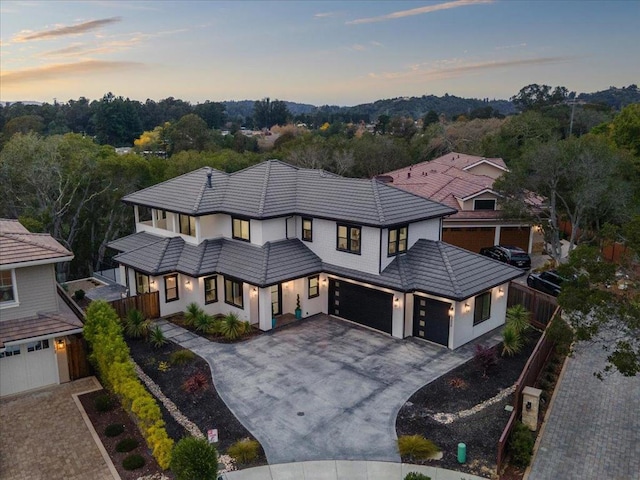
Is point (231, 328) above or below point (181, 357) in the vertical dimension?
above

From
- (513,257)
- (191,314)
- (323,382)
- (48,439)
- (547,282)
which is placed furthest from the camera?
(513,257)

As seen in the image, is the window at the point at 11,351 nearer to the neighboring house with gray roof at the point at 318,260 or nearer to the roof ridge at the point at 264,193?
the neighboring house with gray roof at the point at 318,260

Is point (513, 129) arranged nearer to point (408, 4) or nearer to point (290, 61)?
point (408, 4)

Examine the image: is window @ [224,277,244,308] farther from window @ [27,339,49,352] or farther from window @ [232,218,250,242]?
window @ [27,339,49,352]

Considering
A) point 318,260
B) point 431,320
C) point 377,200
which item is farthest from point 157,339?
point 431,320

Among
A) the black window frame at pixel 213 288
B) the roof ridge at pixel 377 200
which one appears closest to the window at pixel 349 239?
the roof ridge at pixel 377 200

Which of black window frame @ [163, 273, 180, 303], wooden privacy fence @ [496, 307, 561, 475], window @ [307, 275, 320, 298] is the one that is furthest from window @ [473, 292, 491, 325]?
black window frame @ [163, 273, 180, 303]

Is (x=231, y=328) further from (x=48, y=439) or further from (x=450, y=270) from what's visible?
(x=450, y=270)
